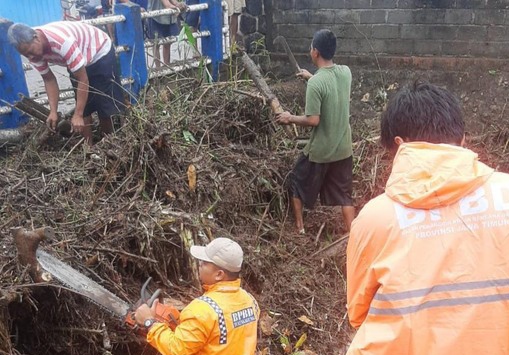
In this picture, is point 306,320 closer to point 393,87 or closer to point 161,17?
point 393,87

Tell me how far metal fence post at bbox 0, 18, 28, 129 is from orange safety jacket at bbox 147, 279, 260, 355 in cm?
354

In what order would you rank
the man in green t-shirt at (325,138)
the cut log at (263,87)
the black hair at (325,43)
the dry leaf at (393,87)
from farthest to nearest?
the dry leaf at (393,87), the cut log at (263,87), the man in green t-shirt at (325,138), the black hair at (325,43)

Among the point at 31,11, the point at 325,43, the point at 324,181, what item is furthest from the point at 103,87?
the point at 31,11

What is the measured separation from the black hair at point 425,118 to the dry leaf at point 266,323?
228 cm

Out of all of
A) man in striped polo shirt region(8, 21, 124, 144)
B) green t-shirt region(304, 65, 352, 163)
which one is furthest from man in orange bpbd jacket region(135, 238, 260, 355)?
man in striped polo shirt region(8, 21, 124, 144)

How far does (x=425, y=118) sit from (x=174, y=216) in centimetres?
237

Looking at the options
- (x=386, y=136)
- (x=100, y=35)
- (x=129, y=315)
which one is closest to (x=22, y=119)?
(x=100, y=35)

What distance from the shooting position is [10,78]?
525 centimetres

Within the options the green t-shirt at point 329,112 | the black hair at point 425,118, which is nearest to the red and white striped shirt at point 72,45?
the green t-shirt at point 329,112

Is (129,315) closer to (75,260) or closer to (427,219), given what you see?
(75,260)

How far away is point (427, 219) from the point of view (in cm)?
164

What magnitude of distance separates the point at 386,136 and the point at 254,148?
11.9 feet

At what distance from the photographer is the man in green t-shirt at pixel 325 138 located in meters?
4.62

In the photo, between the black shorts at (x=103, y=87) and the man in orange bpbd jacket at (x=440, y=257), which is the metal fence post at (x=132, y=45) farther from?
the man in orange bpbd jacket at (x=440, y=257)
